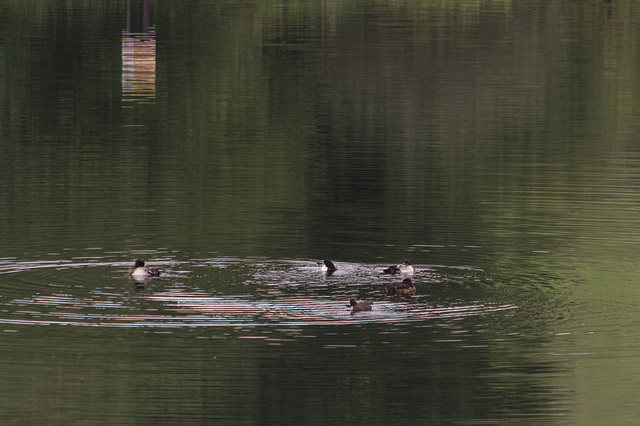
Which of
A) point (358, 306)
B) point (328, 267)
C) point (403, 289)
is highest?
point (328, 267)

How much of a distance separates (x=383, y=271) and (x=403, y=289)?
6.07 ft

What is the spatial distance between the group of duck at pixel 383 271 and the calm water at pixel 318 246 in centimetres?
18

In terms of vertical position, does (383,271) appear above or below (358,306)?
above

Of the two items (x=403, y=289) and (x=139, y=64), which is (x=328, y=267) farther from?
(x=139, y=64)

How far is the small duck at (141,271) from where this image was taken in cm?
2197

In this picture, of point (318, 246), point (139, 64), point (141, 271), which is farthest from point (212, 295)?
point (139, 64)

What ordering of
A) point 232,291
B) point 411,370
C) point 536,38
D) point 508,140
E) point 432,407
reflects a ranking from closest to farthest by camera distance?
1. point 432,407
2. point 411,370
3. point 232,291
4. point 508,140
5. point 536,38

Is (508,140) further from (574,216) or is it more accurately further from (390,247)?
(390,247)

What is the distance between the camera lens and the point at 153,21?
92.1 metres

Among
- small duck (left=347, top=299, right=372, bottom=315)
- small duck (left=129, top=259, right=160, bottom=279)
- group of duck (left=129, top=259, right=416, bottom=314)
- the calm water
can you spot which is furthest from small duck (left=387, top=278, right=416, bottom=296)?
small duck (left=129, top=259, right=160, bottom=279)

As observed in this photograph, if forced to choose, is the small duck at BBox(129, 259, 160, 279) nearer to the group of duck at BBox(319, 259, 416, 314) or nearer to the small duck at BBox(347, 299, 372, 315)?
the group of duck at BBox(319, 259, 416, 314)

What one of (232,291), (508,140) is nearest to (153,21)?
(508,140)

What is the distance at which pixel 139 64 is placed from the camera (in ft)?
215

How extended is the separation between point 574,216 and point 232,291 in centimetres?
985
